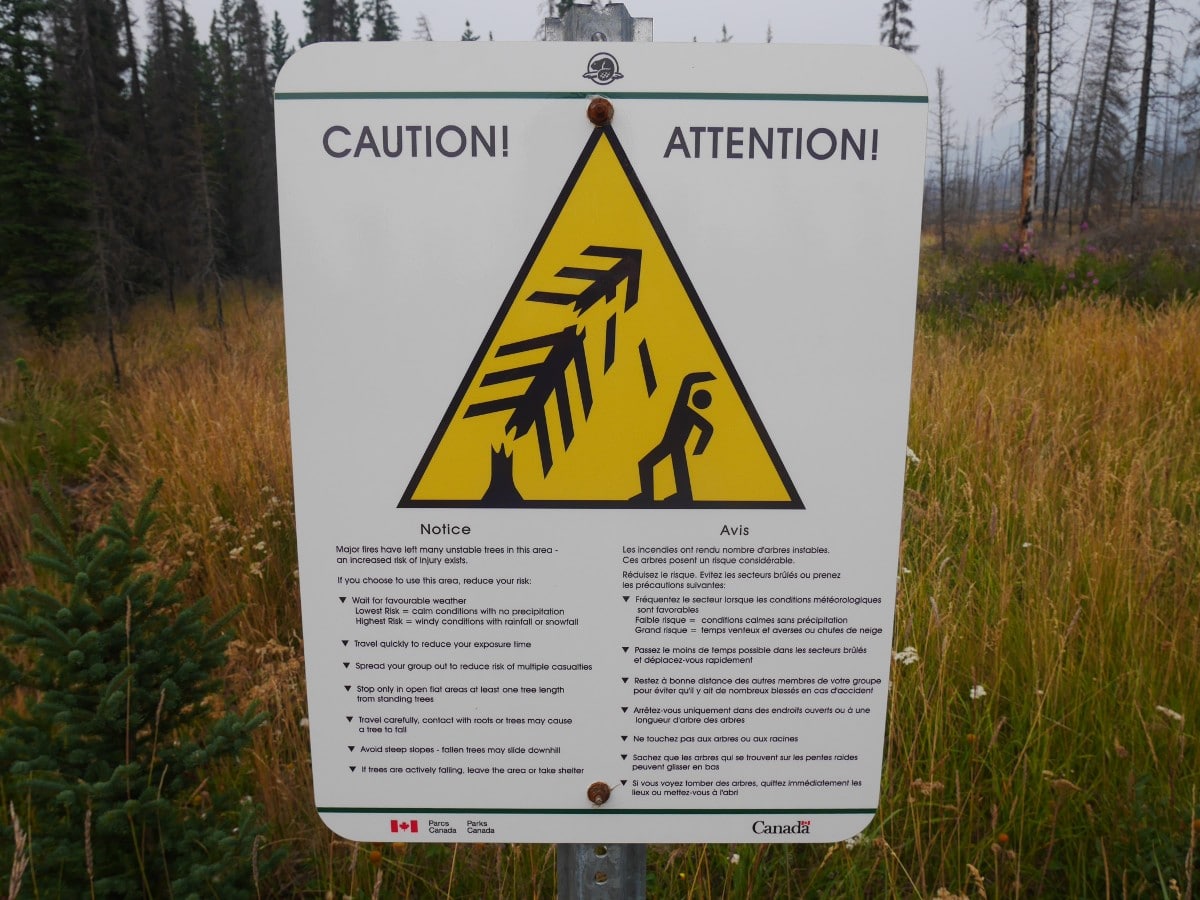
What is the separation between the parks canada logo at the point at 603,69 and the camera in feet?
3.56

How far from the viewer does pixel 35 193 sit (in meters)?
16.2

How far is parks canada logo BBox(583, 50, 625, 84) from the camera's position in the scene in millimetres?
1085

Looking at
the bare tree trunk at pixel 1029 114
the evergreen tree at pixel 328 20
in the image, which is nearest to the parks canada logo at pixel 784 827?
the bare tree trunk at pixel 1029 114

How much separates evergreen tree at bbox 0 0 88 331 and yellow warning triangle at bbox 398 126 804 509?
18091 millimetres

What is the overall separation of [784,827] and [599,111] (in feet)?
3.80

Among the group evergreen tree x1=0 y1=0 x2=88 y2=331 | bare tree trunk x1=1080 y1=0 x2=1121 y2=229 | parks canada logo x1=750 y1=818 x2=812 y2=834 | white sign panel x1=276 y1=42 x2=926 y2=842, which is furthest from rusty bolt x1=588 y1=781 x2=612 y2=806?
bare tree trunk x1=1080 y1=0 x2=1121 y2=229

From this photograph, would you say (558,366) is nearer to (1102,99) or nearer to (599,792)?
(599,792)

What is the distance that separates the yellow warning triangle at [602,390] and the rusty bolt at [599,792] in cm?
46

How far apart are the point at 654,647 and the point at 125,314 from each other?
1939 centimetres

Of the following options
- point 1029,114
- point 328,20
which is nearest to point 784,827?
point 1029,114

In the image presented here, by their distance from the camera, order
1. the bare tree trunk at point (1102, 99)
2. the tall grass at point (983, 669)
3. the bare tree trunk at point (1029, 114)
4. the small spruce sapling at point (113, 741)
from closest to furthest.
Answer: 1. the small spruce sapling at point (113, 741)
2. the tall grass at point (983, 669)
3. the bare tree trunk at point (1029, 114)
4. the bare tree trunk at point (1102, 99)

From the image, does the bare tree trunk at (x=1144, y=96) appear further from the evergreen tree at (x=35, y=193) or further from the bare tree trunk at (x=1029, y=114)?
the evergreen tree at (x=35, y=193)

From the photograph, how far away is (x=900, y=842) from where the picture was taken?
1958 millimetres

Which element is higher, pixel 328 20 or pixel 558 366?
pixel 328 20
